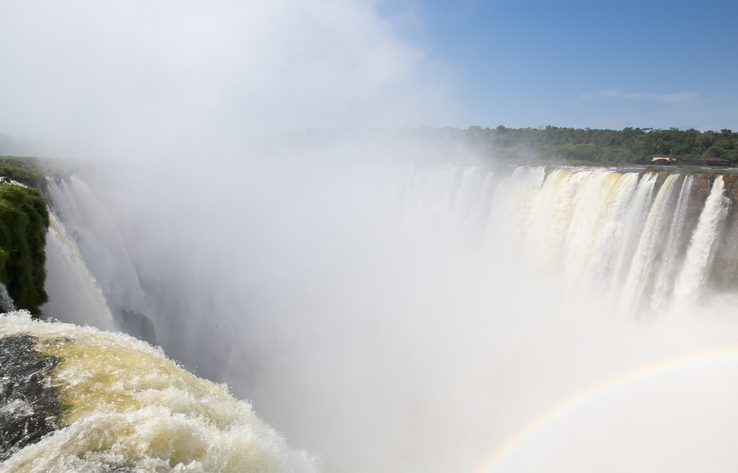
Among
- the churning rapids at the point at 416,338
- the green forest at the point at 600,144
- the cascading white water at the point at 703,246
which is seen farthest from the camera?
the green forest at the point at 600,144

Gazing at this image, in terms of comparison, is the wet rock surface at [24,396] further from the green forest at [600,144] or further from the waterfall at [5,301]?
the green forest at [600,144]

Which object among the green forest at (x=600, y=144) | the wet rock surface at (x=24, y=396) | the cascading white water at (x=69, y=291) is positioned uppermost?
the green forest at (x=600, y=144)

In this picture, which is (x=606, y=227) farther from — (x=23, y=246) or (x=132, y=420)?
(x=23, y=246)

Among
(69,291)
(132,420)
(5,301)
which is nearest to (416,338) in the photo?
(69,291)

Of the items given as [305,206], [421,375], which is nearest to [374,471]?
[421,375]

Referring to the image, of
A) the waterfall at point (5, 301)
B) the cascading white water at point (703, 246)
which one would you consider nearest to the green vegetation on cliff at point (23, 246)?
the waterfall at point (5, 301)

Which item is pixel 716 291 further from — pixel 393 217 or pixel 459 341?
pixel 393 217

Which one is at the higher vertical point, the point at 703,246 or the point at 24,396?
the point at 703,246
